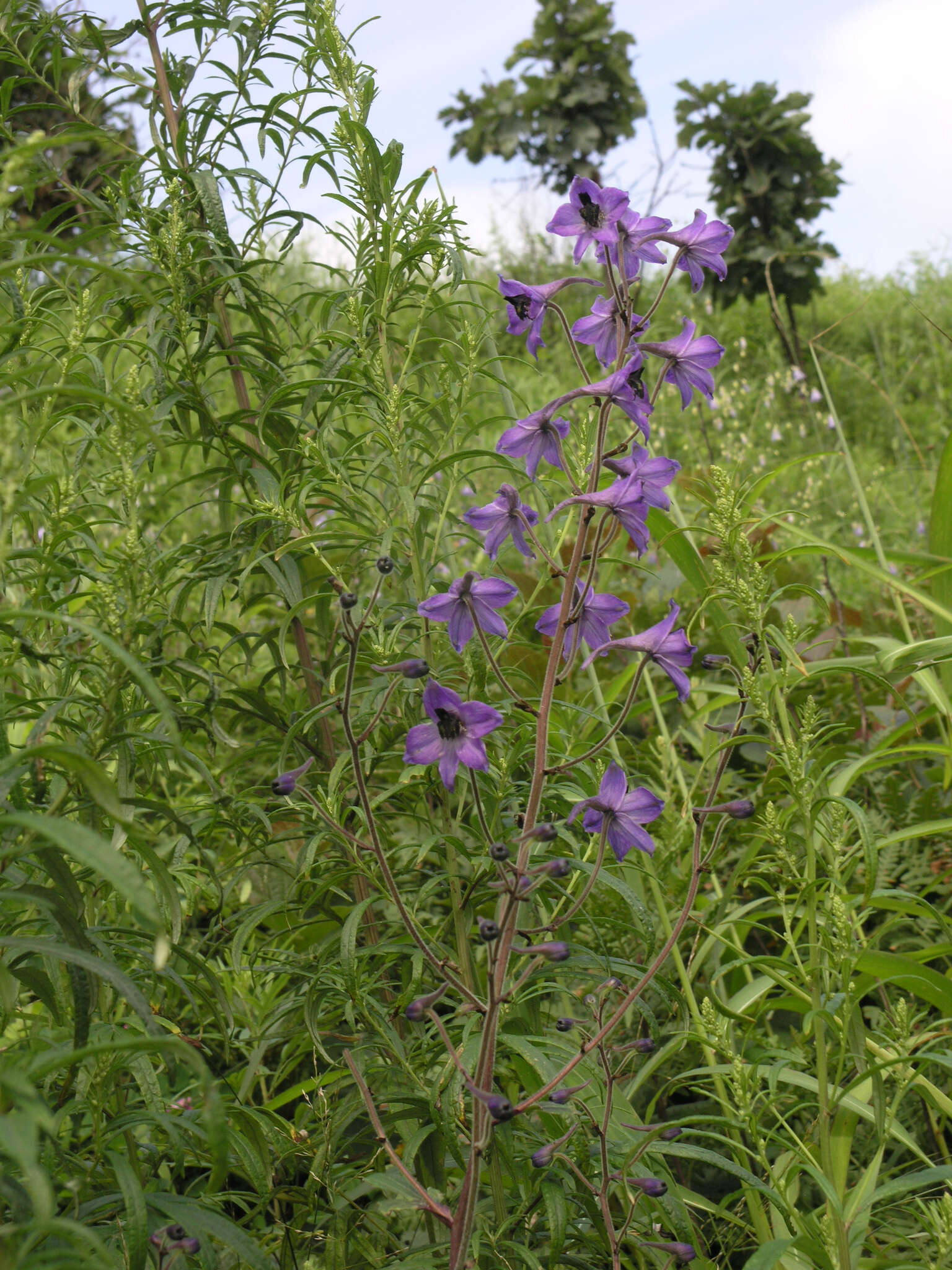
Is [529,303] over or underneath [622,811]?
over

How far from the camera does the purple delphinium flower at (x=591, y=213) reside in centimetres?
118

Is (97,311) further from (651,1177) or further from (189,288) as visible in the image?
(651,1177)

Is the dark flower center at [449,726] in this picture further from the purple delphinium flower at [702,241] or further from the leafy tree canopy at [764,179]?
the leafy tree canopy at [764,179]

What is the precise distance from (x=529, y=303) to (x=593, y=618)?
420 mm

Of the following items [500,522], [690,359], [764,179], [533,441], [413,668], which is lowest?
[413,668]

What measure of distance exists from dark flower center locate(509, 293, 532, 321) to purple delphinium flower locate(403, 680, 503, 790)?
52cm

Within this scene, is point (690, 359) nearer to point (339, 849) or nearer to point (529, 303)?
point (529, 303)

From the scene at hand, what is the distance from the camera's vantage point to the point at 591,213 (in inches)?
47.6

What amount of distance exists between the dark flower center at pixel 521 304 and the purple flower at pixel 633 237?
10 centimetres

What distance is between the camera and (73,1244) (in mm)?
1010

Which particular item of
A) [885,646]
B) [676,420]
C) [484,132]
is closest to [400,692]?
[885,646]

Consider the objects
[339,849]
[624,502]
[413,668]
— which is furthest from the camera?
[339,849]

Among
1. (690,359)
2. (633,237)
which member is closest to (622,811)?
(690,359)

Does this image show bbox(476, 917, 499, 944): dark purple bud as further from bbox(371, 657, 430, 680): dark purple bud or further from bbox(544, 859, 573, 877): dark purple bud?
bbox(371, 657, 430, 680): dark purple bud
